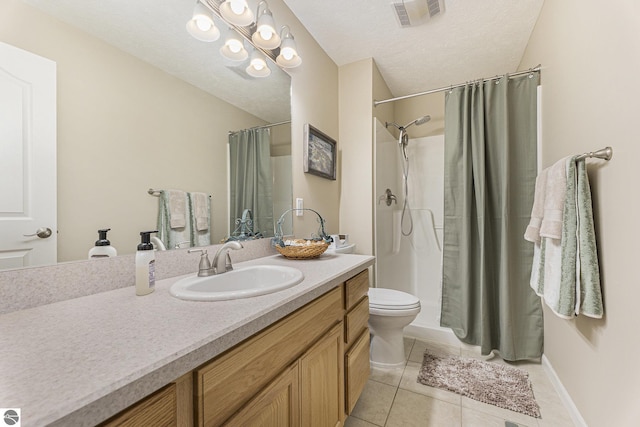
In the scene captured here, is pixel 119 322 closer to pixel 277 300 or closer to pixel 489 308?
pixel 277 300

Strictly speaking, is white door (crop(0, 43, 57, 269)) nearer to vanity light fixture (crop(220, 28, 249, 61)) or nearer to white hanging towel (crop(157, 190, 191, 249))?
white hanging towel (crop(157, 190, 191, 249))

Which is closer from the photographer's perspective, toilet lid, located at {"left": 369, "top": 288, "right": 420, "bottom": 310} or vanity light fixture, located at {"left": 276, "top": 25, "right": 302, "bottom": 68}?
vanity light fixture, located at {"left": 276, "top": 25, "right": 302, "bottom": 68}

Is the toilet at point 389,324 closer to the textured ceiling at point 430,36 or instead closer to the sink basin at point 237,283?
the sink basin at point 237,283

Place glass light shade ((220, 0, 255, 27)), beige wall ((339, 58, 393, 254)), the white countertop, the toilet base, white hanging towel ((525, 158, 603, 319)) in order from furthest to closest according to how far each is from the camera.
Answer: beige wall ((339, 58, 393, 254)) → the toilet base → glass light shade ((220, 0, 255, 27)) → white hanging towel ((525, 158, 603, 319)) → the white countertop

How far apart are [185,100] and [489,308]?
237 cm

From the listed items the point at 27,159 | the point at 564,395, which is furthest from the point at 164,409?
the point at 564,395

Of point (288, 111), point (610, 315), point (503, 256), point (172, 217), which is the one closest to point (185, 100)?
point (172, 217)

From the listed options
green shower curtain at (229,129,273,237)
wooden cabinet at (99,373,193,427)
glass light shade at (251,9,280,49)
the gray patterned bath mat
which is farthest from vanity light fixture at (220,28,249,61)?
the gray patterned bath mat

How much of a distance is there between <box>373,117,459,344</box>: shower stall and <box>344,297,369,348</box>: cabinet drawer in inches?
52.1

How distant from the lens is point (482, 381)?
5.59ft

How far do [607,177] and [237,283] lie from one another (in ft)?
5.19

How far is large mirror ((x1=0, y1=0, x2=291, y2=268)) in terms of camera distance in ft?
2.56

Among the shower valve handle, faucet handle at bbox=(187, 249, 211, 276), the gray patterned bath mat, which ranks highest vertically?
the shower valve handle

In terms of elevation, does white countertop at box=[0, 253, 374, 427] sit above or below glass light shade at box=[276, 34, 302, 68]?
below
